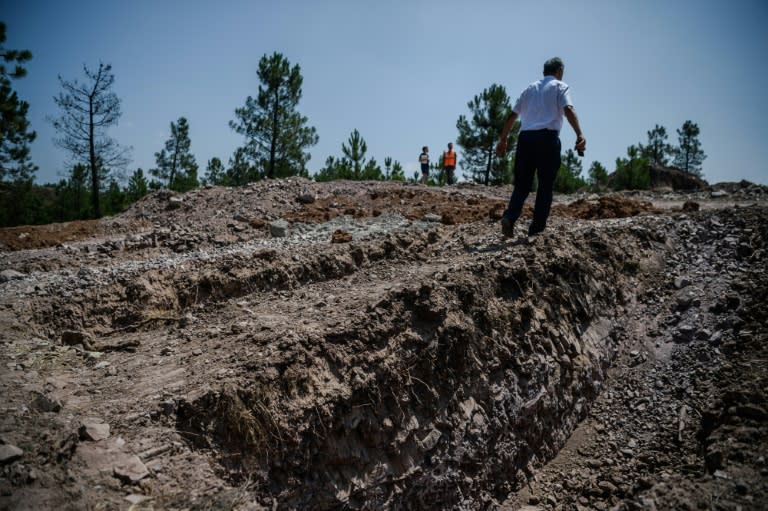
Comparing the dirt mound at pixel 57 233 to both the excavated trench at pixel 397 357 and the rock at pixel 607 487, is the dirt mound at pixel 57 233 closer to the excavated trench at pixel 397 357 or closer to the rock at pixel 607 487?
the excavated trench at pixel 397 357

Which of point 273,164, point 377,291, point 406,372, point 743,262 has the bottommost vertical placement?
point 406,372

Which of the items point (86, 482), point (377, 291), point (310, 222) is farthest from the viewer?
point (310, 222)

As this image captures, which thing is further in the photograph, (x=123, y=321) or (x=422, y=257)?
(x=422, y=257)

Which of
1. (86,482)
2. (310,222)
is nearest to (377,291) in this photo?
(86,482)

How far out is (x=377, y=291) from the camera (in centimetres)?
494

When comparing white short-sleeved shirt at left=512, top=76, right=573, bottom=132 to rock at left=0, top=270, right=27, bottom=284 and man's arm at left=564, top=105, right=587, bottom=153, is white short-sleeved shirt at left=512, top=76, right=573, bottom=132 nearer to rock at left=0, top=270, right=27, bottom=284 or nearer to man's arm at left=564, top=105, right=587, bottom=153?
man's arm at left=564, top=105, right=587, bottom=153

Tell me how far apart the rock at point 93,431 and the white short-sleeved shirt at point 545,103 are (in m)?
4.83

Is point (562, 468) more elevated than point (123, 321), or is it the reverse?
point (123, 321)

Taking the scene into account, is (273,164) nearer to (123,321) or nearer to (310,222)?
(310,222)

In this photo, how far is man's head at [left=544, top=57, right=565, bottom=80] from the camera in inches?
201

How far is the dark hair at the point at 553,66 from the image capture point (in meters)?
5.12

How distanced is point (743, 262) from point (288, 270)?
556 cm

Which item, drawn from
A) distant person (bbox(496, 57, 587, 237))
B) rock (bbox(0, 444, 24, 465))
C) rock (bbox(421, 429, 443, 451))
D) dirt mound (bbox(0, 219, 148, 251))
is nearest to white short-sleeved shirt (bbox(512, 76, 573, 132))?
distant person (bbox(496, 57, 587, 237))

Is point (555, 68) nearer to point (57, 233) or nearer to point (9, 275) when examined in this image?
point (9, 275)
